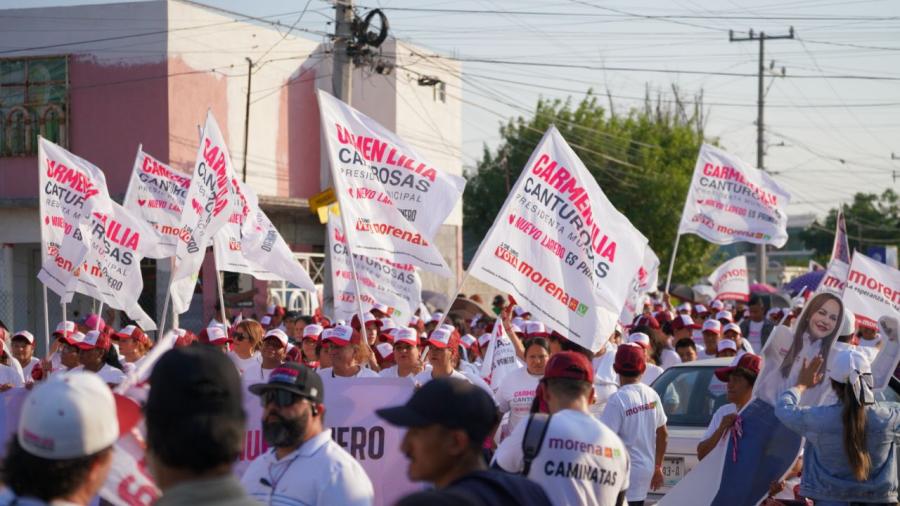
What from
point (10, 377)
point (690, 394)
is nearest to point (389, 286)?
point (10, 377)

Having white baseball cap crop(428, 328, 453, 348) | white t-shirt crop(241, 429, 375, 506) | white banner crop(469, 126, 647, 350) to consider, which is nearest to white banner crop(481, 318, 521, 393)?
white banner crop(469, 126, 647, 350)

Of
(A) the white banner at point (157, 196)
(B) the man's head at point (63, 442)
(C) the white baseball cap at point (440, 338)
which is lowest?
(A) the white banner at point (157, 196)

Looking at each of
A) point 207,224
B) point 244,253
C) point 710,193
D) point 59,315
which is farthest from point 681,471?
point 59,315

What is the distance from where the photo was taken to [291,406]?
539 cm

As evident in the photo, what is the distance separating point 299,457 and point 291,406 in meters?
0.25

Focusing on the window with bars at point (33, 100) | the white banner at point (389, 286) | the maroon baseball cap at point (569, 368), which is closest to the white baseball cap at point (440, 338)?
the maroon baseball cap at point (569, 368)

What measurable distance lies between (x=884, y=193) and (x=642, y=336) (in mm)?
85200

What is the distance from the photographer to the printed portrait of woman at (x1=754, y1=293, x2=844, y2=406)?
7.71m

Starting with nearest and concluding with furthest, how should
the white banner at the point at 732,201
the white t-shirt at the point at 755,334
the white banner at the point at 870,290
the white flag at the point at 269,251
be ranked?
the white flag at the point at 269,251 → the white banner at the point at 870,290 → the white t-shirt at the point at 755,334 → the white banner at the point at 732,201

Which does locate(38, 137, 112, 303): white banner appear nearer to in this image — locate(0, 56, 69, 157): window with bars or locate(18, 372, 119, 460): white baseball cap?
locate(18, 372, 119, 460): white baseball cap

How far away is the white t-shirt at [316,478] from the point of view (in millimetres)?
5102

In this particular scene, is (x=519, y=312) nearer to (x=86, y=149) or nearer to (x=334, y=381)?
(x=334, y=381)

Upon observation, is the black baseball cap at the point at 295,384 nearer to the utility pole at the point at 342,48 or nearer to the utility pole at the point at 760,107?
the utility pole at the point at 342,48

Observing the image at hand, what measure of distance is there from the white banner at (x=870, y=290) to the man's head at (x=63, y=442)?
46.9 ft
